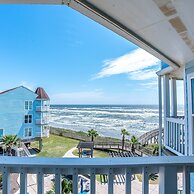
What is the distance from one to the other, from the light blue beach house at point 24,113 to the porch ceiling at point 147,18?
14947 mm

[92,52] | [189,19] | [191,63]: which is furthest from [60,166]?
[92,52]

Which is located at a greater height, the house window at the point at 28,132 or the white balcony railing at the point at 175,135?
the white balcony railing at the point at 175,135

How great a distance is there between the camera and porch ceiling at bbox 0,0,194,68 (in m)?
1.80

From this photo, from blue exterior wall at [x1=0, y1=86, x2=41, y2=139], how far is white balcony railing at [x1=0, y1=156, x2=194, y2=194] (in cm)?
1602

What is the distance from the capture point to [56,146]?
19.9 meters

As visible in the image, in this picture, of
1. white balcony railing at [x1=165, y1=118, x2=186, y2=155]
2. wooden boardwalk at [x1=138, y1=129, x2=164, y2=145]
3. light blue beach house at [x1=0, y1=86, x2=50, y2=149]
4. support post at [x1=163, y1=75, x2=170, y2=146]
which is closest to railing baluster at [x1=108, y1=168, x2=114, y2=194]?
white balcony railing at [x1=165, y1=118, x2=186, y2=155]

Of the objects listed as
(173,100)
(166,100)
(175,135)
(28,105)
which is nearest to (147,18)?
(175,135)

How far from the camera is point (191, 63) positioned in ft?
13.4

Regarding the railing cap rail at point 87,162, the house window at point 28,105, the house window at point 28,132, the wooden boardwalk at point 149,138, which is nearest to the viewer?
the railing cap rail at point 87,162

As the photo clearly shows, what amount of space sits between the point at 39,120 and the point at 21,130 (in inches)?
62.9

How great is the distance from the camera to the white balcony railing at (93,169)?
43.7 inches

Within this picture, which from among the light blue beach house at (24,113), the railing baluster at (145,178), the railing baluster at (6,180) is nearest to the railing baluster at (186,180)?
the railing baluster at (145,178)

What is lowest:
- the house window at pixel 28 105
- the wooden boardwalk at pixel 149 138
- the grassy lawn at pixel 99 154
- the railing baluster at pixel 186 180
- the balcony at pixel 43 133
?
the grassy lawn at pixel 99 154

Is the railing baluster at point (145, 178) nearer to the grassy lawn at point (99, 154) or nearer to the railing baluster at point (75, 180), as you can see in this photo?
the railing baluster at point (75, 180)
